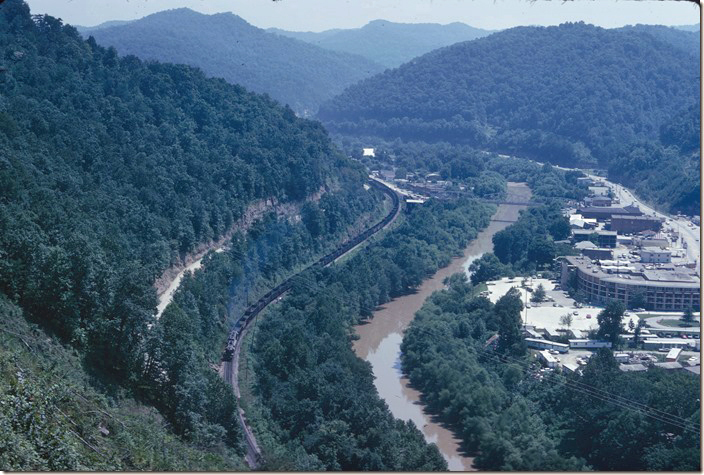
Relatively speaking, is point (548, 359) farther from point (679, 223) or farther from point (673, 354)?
point (679, 223)

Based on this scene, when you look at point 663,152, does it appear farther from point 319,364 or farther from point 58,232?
point 58,232

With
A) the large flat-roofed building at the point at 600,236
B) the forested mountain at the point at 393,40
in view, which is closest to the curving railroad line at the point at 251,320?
the large flat-roofed building at the point at 600,236

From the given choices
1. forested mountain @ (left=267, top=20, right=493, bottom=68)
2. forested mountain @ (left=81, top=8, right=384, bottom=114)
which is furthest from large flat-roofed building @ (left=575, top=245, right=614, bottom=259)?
forested mountain @ (left=267, top=20, right=493, bottom=68)

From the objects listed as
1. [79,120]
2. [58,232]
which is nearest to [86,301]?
[58,232]

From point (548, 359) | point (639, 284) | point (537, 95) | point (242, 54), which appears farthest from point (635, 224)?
point (242, 54)

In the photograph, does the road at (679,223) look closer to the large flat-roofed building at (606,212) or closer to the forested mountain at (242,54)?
the large flat-roofed building at (606,212)

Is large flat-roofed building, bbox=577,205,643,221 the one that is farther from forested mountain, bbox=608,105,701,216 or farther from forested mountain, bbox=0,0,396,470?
forested mountain, bbox=0,0,396,470
